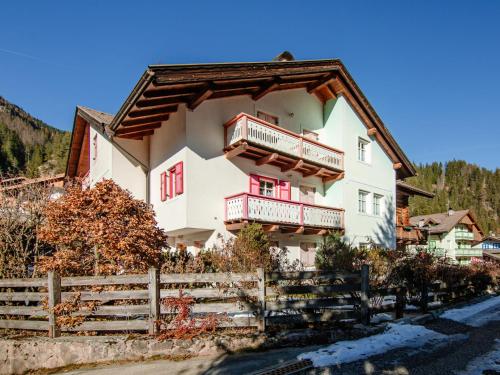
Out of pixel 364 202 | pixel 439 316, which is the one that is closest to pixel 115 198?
pixel 439 316

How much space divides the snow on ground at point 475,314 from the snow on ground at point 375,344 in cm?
252

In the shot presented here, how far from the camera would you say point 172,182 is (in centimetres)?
1631

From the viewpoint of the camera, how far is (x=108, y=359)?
7.19m

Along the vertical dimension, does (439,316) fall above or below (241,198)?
below

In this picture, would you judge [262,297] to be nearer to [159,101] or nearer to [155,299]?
[155,299]

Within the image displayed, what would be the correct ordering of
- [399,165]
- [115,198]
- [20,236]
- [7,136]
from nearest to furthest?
[115,198] < [20,236] < [399,165] < [7,136]

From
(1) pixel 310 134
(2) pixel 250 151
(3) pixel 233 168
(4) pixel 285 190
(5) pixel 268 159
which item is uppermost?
(1) pixel 310 134

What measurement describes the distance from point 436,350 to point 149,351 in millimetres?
5749

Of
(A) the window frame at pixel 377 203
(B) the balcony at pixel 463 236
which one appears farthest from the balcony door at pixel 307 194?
(B) the balcony at pixel 463 236

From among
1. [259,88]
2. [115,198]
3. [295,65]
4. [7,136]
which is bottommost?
[115,198]

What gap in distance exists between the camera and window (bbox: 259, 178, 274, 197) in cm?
1798

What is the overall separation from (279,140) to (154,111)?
18.9 ft

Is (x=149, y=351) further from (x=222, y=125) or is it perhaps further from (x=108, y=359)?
(x=222, y=125)

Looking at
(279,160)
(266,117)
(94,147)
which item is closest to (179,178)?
(279,160)
